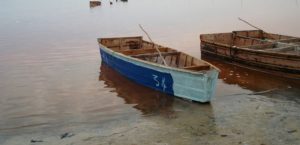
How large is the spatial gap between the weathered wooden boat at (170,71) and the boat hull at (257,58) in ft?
11.4

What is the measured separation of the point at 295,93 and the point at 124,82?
6.88 m

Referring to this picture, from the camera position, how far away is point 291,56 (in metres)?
14.8

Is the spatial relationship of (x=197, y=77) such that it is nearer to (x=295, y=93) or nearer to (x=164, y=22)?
(x=295, y=93)

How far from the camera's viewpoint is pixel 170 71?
1282 centimetres

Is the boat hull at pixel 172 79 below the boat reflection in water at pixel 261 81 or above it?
above

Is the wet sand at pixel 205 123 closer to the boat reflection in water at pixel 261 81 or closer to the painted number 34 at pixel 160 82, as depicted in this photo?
the boat reflection in water at pixel 261 81

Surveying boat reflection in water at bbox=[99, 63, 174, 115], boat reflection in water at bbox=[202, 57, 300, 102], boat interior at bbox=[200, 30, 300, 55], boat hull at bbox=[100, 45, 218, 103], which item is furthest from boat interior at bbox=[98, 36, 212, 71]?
boat interior at bbox=[200, 30, 300, 55]

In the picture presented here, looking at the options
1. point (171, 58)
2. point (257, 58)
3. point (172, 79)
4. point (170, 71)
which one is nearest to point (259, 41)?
point (257, 58)

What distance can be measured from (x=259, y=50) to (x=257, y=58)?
1.28ft

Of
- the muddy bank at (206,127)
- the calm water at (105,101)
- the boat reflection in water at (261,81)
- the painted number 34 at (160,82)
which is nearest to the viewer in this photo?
the muddy bank at (206,127)

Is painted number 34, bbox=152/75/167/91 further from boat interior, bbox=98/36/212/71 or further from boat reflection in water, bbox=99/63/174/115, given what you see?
boat interior, bbox=98/36/212/71

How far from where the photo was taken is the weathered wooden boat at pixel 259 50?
49.9 feet

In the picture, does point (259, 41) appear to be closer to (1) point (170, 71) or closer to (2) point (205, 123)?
(1) point (170, 71)

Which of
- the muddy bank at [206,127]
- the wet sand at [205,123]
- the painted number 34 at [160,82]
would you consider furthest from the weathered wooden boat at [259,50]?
the painted number 34 at [160,82]
